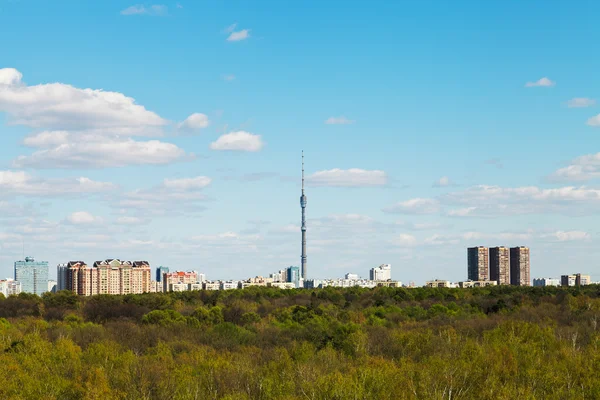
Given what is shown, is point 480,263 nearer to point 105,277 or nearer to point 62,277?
point 105,277

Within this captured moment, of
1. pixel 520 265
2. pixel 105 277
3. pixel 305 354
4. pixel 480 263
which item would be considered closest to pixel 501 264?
pixel 520 265

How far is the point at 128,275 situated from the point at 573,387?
155 metres

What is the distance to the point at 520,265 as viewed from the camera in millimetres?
178750

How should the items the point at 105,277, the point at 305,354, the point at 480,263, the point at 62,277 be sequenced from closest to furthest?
the point at 305,354, the point at 105,277, the point at 480,263, the point at 62,277

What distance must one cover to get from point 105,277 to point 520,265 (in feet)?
324

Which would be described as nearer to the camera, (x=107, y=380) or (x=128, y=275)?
(x=107, y=380)

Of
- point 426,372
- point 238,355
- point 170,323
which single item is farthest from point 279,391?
point 170,323

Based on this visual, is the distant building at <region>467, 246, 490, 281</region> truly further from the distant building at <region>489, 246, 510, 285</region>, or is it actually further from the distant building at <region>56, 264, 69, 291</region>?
the distant building at <region>56, 264, 69, 291</region>

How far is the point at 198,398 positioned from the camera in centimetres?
3666

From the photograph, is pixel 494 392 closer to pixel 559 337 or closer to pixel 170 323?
pixel 559 337

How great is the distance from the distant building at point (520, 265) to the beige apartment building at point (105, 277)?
88010mm

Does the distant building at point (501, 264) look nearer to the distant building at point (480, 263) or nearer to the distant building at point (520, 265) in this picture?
the distant building at point (520, 265)

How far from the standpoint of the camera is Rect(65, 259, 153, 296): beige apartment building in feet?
564

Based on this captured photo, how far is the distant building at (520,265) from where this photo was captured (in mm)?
178500
